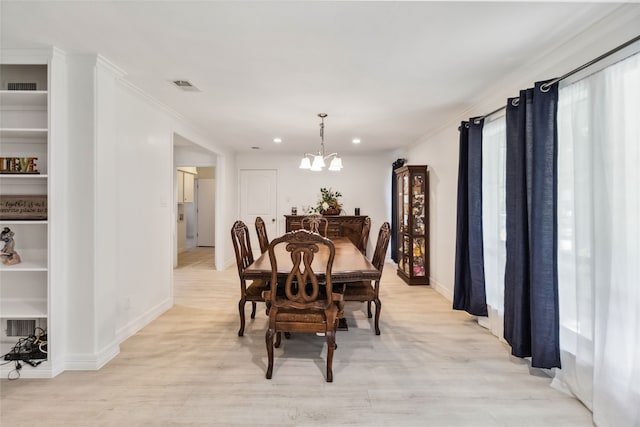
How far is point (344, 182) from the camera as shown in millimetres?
7062

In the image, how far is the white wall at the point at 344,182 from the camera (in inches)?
277

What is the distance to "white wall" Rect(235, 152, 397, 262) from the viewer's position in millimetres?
7043

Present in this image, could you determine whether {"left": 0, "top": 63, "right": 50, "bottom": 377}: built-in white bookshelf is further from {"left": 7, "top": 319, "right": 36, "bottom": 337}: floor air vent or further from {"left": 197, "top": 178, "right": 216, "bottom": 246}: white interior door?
{"left": 197, "top": 178, "right": 216, "bottom": 246}: white interior door

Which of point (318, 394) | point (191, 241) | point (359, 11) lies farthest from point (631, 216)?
point (191, 241)

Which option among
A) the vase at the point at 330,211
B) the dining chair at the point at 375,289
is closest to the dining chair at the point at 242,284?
the dining chair at the point at 375,289

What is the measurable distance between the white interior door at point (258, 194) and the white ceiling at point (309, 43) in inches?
138

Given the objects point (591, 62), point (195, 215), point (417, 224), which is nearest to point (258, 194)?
point (195, 215)

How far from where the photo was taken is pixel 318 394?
2113 millimetres

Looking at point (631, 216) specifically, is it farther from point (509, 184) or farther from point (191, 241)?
point (191, 241)

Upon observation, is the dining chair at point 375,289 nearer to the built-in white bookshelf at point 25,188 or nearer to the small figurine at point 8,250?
the built-in white bookshelf at point 25,188

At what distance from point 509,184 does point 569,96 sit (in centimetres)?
72

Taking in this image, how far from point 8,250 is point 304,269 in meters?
2.25

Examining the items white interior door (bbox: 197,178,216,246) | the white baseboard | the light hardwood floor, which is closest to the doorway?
white interior door (bbox: 197,178,216,246)

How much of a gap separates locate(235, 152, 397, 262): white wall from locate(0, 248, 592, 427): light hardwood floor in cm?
399
